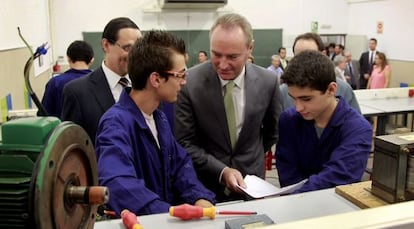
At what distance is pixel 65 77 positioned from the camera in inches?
113

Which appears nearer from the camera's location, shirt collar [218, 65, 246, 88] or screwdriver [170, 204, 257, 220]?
screwdriver [170, 204, 257, 220]

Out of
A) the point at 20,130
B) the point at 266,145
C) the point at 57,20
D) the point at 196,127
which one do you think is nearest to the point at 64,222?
the point at 20,130

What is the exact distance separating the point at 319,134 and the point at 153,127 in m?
0.64

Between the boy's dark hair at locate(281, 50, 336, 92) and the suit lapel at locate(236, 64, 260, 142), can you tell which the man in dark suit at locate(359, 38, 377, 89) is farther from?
the boy's dark hair at locate(281, 50, 336, 92)

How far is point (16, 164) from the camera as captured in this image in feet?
2.21

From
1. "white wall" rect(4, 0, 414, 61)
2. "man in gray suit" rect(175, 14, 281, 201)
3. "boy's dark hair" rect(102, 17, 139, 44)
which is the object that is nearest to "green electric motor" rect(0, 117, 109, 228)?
"man in gray suit" rect(175, 14, 281, 201)

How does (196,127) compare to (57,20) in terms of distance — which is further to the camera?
(57,20)

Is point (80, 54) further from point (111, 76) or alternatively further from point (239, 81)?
point (239, 81)

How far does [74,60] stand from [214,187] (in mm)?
2030

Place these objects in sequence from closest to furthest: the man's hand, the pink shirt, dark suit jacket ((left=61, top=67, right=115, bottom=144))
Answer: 1. the man's hand
2. dark suit jacket ((left=61, top=67, right=115, bottom=144))
3. the pink shirt

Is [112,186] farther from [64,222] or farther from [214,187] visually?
[214,187]

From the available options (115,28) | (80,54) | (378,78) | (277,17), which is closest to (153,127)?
(115,28)

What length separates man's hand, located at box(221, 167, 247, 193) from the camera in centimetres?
158

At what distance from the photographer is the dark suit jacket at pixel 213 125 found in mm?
1824
